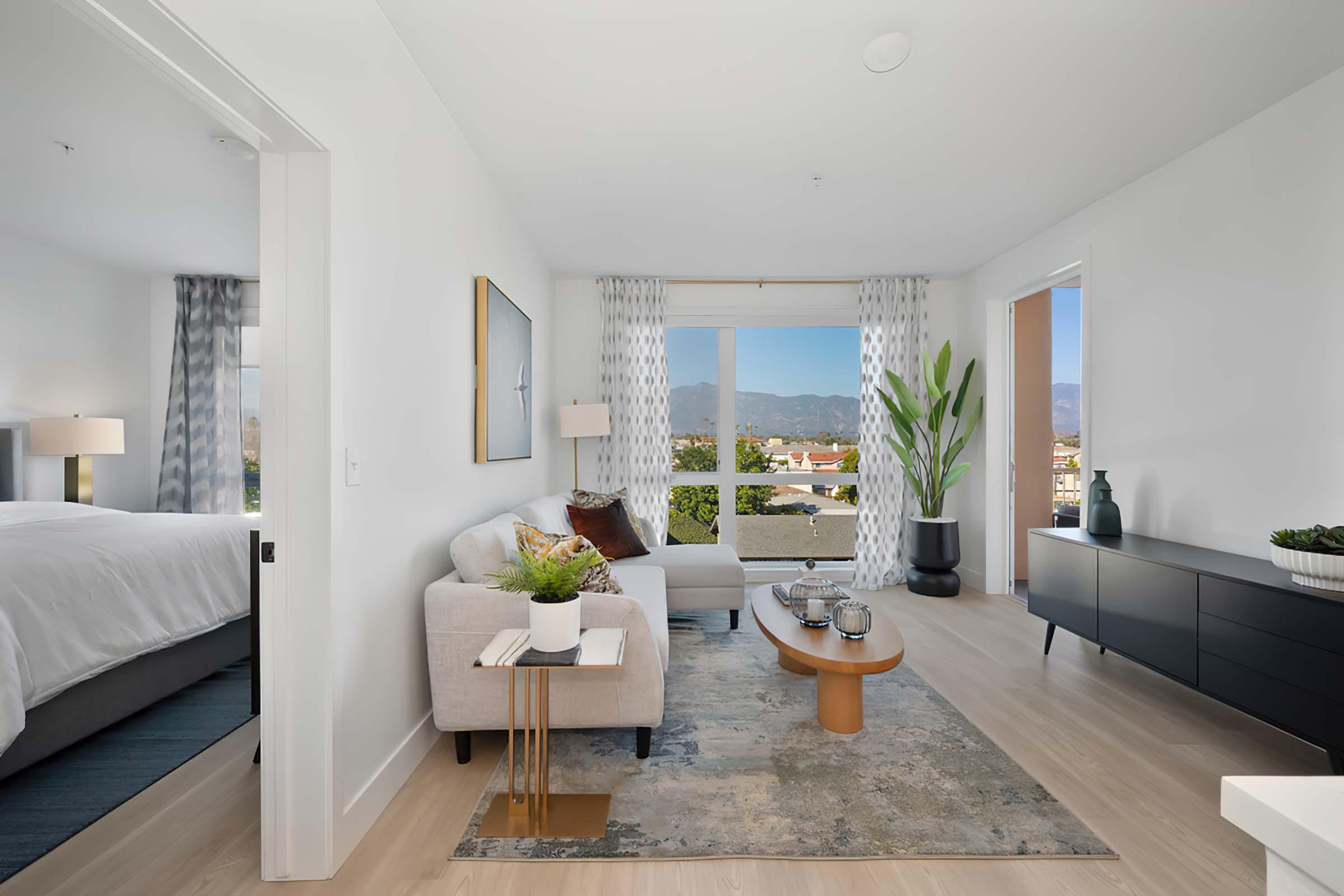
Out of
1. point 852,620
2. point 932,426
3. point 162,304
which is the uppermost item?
point 162,304

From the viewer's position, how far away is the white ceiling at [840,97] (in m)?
1.98

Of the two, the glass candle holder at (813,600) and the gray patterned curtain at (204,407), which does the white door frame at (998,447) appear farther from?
the gray patterned curtain at (204,407)

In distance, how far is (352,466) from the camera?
178cm

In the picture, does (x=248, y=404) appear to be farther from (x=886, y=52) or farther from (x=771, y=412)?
(x=886, y=52)

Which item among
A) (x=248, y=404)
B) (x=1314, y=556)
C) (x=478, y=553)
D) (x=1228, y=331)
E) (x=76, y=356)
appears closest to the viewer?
(x=1314, y=556)

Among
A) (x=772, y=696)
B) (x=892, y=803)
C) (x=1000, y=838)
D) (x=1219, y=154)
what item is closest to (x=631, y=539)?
(x=772, y=696)

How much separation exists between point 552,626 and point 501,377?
5.81 ft

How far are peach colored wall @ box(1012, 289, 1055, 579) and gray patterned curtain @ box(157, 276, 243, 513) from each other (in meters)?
6.21

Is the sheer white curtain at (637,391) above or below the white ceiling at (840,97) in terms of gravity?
below

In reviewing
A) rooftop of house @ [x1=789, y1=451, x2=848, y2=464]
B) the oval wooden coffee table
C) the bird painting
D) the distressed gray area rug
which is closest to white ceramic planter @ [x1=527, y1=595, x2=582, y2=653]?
the distressed gray area rug

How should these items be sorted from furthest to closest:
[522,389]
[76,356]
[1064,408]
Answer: [1064,408], [76,356], [522,389]

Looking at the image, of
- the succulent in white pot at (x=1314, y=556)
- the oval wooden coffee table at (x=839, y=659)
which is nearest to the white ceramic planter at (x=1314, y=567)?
the succulent in white pot at (x=1314, y=556)

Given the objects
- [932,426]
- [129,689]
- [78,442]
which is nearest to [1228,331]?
[932,426]

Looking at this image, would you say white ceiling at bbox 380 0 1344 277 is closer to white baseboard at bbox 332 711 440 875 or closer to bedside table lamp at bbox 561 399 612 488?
bedside table lamp at bbox 561 399 612 488
